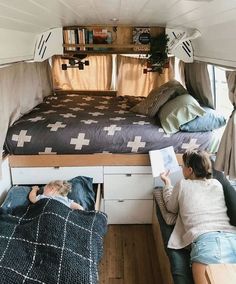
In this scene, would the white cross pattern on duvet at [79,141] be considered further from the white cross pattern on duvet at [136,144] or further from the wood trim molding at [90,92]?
the wood trim molding at [90,92]

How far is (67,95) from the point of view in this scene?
4.05 m

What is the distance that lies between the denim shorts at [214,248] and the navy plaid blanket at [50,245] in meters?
0.59

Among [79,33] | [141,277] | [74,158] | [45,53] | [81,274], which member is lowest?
[141,277]

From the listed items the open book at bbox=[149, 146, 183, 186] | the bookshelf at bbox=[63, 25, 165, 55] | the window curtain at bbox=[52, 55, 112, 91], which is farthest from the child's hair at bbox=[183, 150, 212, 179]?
the window curtain at bbox=[52, 55, 112, 91]

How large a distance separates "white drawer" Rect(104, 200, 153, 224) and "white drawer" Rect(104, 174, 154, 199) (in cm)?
6

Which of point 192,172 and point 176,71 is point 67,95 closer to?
point 176,71

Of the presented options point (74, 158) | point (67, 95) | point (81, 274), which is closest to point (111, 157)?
point (74, 158)

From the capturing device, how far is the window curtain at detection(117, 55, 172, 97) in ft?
13.3

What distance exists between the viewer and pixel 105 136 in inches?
98.3

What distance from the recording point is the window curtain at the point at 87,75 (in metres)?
4.18

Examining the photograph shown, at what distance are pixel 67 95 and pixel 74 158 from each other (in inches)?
68.6

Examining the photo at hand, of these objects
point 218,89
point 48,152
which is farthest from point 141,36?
point 48,152

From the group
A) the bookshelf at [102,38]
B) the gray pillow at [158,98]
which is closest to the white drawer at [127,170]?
the gray pillow at [158,98]

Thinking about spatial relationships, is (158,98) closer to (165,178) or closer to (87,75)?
(165,178)
